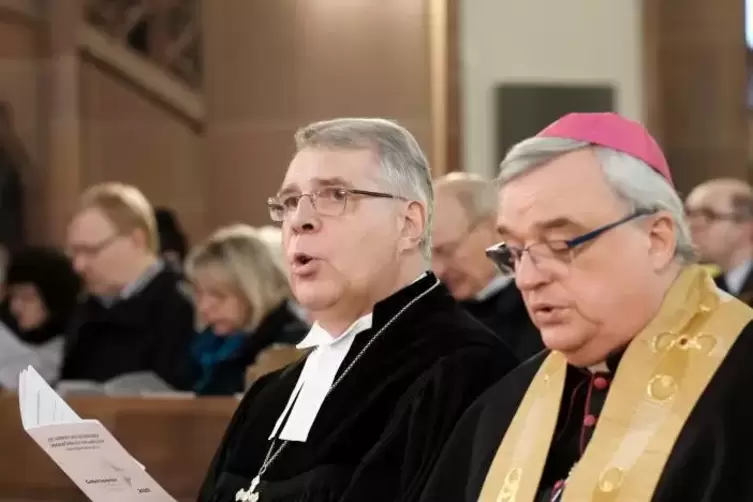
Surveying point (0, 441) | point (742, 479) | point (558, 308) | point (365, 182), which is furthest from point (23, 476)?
point (742, 479)

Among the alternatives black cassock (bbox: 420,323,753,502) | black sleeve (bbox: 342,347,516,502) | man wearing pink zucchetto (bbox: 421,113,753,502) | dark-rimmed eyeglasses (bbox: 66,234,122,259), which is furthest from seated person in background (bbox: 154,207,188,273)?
man wearing pink zucchetto (bbox: 421,113,753,502)

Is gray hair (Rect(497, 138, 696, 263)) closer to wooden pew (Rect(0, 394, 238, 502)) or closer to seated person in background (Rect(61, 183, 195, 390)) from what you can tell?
wooden pew (Rect(0, 394, 238, 502))

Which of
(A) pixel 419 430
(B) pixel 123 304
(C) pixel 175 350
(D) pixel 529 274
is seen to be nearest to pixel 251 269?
(C) pixel 175 350

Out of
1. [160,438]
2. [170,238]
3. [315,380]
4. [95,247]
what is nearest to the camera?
[315,380]

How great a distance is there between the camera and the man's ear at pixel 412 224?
338cm

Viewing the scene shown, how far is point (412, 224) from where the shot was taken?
11.1 ft

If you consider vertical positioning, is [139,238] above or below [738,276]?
above

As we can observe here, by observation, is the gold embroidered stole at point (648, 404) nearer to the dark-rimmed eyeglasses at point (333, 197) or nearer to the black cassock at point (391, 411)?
the black cassock at point (391, 411)

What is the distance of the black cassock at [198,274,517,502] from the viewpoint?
310 centimetres

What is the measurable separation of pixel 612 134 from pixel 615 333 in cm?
38

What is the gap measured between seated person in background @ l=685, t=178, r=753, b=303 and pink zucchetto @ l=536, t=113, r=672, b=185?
14.4 ft

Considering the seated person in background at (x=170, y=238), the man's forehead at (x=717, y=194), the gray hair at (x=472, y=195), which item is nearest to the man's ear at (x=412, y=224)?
the gray hair at (x=472, y=195)

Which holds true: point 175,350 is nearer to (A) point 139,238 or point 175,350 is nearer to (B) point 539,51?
(A) point 139,238

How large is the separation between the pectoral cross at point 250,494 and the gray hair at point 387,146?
679mm
